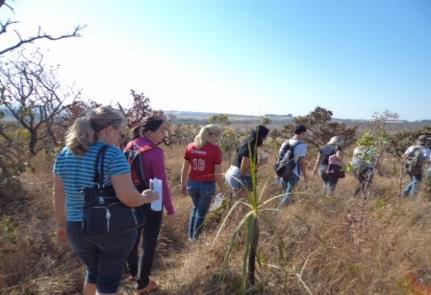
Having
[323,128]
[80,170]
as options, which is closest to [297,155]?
[80,170]

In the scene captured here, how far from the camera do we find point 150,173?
3.37m

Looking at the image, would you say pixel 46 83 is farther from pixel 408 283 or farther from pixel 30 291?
pixel 408 283

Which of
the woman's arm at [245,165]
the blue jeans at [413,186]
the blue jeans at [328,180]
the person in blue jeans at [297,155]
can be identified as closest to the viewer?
the woman's arm at [245,165]

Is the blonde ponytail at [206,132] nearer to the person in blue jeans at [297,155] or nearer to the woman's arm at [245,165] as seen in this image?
the woman's arm at [245,165]

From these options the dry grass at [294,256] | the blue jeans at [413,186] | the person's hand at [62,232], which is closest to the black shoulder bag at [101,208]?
the person's hand at [62,232]

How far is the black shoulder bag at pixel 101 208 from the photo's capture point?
8.16ft

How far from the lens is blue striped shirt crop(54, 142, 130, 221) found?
247 centimetres

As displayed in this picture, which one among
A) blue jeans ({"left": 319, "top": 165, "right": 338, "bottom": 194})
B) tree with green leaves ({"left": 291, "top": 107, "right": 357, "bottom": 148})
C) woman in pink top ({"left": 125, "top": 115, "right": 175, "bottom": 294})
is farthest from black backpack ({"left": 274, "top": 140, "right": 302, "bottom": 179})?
tree with green leaves ({"left": 291, "top": 107, "right": 357, "bottom": 148})

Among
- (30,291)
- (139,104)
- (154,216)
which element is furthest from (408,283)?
(139,104)

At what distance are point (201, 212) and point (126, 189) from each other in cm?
238

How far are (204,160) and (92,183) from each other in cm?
223

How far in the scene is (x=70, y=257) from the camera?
164 inches

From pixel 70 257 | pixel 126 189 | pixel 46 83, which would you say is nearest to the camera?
pixel 126 189

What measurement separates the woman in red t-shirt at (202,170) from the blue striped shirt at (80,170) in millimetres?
2148
